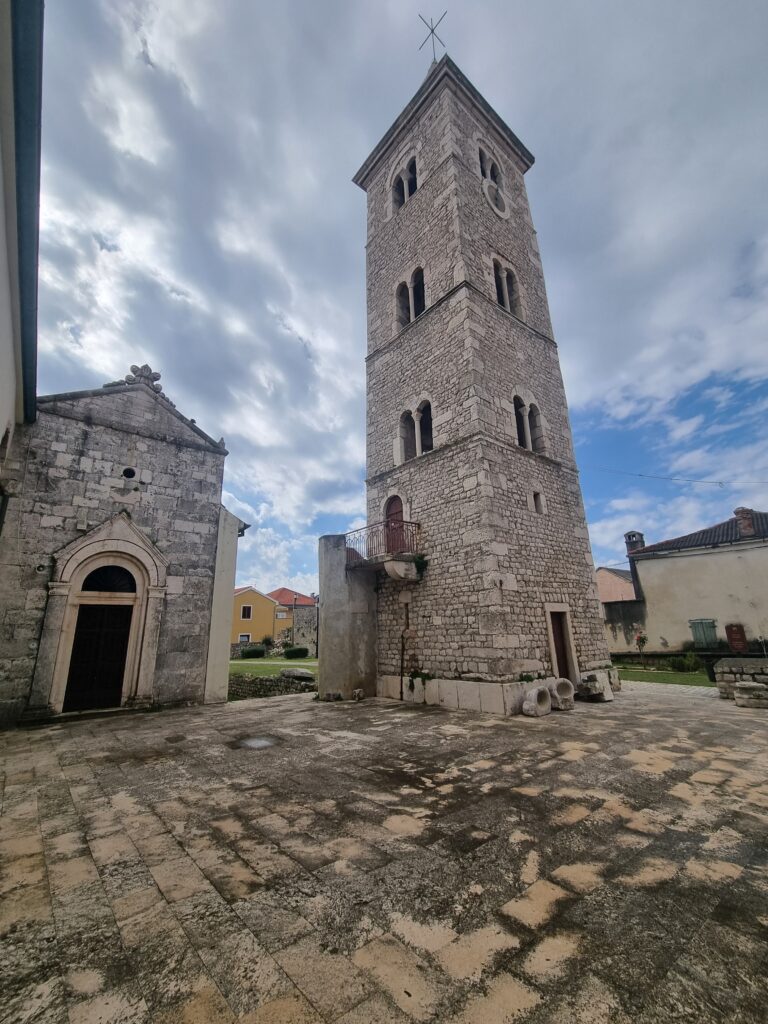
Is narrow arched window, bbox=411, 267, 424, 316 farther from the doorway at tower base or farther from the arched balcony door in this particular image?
the doorway at tower base

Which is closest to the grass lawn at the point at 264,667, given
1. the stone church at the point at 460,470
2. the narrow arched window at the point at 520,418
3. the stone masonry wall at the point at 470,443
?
the stone church at the point at 460,470

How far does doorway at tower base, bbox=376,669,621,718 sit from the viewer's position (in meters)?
8.05

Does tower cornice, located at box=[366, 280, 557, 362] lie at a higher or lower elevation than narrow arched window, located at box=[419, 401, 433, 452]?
higher

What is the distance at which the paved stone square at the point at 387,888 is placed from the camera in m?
1.66

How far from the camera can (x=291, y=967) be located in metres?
1.80

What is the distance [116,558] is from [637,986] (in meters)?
9.98

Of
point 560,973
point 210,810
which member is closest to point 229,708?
point 210,810

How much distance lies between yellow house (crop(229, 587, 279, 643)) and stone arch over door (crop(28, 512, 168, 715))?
112 ft

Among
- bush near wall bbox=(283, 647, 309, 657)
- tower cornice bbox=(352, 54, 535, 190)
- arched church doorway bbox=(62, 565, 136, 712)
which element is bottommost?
bush near wall bbox=(283, 647, 309, 657)

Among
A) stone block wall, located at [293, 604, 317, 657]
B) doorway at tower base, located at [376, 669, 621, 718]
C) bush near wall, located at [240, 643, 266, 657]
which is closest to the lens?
doorway at tower base, located at [376, 669, 621, 718]

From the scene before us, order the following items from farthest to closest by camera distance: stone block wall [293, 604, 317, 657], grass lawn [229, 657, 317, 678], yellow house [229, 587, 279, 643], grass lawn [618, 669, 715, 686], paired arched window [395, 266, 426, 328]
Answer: yellow house [229, 587, 279, 643]
stone block wall [293, 604, 317, 657]
grass lawn [229, 657, 317, 678]
paired arched window [395, 266, 426, 328]
grass lawn [618, 669, 715, 686]

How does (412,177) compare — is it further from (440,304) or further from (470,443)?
(470,443)

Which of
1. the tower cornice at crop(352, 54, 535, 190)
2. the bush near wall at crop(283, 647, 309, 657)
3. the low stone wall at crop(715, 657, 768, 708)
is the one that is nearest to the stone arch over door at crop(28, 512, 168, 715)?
the low stone wall at crop(715, 657, 768, 708)

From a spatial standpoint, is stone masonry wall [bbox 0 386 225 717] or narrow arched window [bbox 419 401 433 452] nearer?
stone masonry wall [bbox 0 386 225 717]
